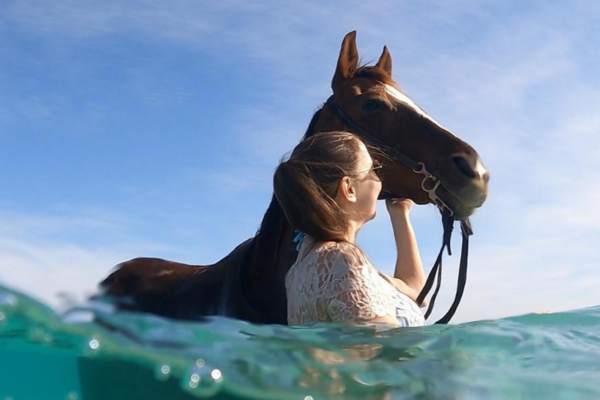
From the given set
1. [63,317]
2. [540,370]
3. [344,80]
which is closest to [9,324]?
[63,317]

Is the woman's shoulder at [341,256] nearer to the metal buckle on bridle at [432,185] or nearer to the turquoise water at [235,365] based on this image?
the turquoise water at [235,365]

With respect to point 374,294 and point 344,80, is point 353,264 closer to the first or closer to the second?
point 374,294

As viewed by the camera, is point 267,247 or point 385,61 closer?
point 267,247

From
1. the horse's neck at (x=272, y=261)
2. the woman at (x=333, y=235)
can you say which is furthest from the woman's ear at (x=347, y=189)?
the horse's neck at (x=272, y=261)

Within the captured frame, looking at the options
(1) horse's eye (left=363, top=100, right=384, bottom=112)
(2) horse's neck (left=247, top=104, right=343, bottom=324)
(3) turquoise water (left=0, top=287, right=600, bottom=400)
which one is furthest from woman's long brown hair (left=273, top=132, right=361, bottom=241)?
(1) horse's eye (left=363, top=100, right=384, bottom=112)

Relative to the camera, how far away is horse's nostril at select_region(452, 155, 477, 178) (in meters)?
3.97

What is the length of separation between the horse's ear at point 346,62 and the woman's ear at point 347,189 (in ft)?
6.62

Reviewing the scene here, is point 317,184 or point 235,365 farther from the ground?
point 317,184

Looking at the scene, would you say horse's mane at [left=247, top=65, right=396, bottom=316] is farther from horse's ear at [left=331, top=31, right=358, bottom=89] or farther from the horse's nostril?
horse's ear at [left=331, top=31, right=358, bottom=89]

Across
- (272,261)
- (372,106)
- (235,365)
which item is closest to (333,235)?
(235,365)

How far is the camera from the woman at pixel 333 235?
2.51m

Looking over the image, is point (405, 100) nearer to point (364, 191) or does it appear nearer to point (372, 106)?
point (372, 106)

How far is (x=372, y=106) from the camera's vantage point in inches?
177

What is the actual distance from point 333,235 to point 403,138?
1.73m
